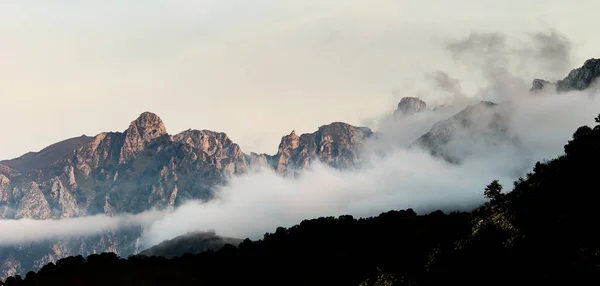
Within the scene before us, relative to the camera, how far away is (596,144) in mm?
135000

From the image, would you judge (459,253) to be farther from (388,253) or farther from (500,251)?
(388,253)

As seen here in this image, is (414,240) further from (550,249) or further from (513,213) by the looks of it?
(550,249)

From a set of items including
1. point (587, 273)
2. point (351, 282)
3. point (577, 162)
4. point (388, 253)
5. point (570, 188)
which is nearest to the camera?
point (587, 273)

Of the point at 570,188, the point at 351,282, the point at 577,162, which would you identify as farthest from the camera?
the point at 351,282

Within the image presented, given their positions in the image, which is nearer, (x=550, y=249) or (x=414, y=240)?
(x=550, y=249)

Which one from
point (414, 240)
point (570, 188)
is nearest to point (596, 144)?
point (570, 188)

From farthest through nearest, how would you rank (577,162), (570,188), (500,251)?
1. (577,162)
2. (570,188)
3. (500,251)

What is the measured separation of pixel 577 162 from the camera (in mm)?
131875

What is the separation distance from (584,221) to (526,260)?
10.6 m

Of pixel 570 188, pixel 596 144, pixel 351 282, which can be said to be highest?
pixel 596 144

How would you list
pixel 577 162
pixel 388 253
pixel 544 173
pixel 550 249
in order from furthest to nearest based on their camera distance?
pixel 388 253
pixel 544 173
pixel 577 162
pixel 550 249

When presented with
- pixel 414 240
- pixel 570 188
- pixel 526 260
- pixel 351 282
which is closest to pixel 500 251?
pixel 526 260

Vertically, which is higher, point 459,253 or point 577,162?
point 577,162

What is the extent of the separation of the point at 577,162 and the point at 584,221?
1285 inches
